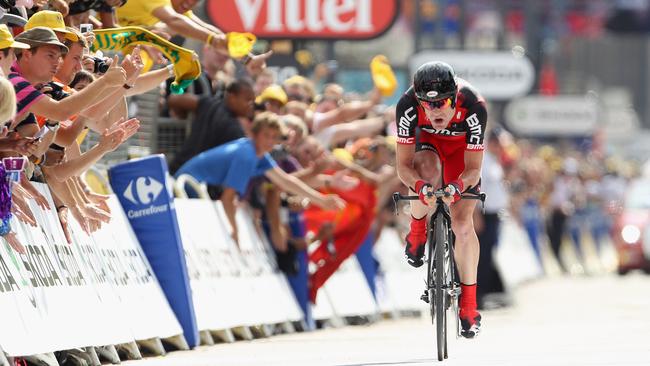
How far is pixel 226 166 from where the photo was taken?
52.7 ft

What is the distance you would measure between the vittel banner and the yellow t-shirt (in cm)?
854

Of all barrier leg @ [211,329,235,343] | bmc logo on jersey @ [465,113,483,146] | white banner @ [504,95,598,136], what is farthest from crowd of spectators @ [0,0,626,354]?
white banner @ [504,95,598,136]

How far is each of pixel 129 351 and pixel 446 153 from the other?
2.65 meters

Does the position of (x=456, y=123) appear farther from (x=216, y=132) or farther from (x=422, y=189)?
(x=216, y=132)

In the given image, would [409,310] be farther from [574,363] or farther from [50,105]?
[50,105]

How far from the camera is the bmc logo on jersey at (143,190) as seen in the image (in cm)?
1401

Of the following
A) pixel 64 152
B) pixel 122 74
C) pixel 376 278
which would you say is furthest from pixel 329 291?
pixel 122 74

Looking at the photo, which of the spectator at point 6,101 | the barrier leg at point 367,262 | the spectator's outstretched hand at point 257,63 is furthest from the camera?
the barrier leg at point 367,262

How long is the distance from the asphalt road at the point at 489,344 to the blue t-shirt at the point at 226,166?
139cm

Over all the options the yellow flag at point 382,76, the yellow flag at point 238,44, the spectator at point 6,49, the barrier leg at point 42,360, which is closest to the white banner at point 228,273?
the yellow flag at point 238,44

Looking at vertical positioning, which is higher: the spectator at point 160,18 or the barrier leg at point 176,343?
the spectator at point 160,18

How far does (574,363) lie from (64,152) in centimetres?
351

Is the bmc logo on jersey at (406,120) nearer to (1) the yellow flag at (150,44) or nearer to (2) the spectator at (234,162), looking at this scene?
(1) the yellow flag at (150,44)

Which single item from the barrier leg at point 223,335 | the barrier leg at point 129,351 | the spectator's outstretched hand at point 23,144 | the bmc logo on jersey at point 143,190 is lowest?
the barrier leg at point 223,335
